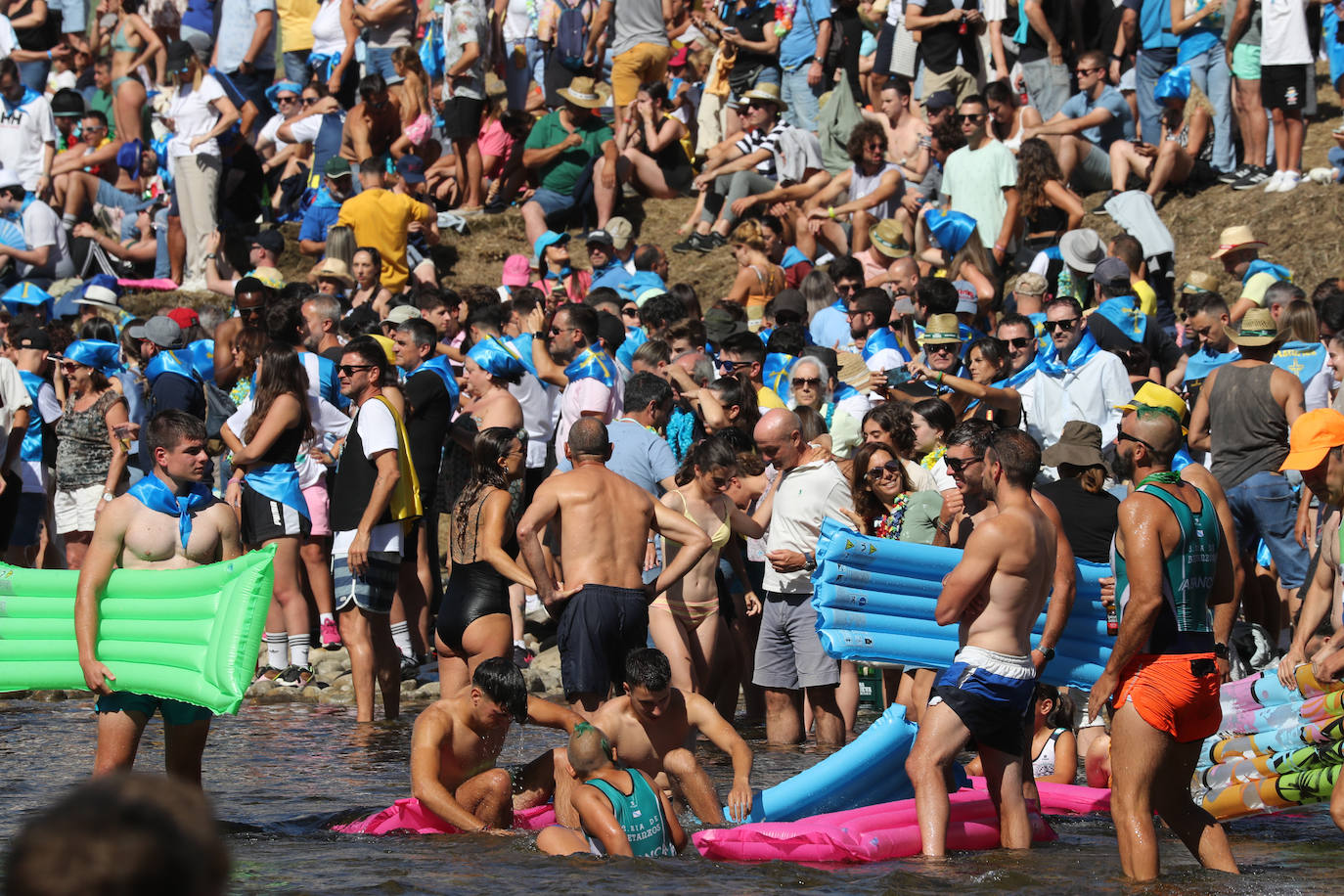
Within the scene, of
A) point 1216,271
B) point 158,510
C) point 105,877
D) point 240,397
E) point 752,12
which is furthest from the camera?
point 752,12

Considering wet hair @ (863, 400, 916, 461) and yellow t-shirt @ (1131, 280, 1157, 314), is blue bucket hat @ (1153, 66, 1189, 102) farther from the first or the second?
wet hair @ (863, 400, 916, 461)

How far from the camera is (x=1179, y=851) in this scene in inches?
246

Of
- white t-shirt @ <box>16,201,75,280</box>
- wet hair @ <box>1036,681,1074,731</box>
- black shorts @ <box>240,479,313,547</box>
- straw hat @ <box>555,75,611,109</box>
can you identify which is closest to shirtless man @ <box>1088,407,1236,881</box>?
wet hair @ <box>1036,681,1074,731</box>

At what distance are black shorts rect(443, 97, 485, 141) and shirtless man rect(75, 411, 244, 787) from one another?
10.8 meters

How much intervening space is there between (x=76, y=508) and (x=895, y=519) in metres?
6.35

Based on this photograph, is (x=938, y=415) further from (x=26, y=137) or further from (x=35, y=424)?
(x=26, y=137)

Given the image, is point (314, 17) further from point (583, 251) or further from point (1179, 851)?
point (1179, 851)

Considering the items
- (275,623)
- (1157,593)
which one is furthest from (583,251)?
(1157,593)

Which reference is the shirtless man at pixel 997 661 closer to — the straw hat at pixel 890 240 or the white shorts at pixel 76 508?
the straw hat at pixel 890 240

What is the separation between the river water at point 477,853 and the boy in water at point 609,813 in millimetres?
78

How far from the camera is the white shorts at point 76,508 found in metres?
11.3

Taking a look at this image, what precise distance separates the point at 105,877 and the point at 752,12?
1559 centimetres

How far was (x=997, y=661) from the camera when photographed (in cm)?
600

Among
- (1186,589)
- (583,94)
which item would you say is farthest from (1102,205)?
(1186,589)
